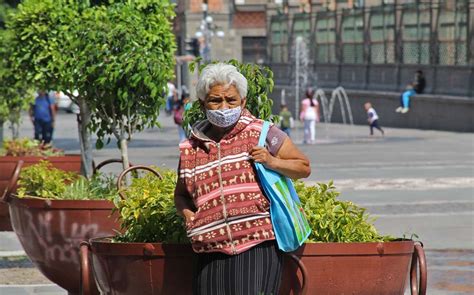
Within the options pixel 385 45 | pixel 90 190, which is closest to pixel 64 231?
pixel 90 190

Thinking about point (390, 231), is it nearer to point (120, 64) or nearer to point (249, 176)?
point (120, 64)

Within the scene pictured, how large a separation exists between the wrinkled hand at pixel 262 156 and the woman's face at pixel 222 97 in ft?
0.74

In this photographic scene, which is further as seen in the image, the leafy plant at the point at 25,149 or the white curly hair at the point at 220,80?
the leafy plant at the point at 25,149

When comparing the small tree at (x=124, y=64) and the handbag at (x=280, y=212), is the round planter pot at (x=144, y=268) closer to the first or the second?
the handbag at (x=280, y=212)

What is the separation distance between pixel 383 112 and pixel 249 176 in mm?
43568

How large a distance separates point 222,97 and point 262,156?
324 mm

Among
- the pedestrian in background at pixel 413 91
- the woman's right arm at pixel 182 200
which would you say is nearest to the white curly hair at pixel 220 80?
the woman's right arm at pixel 182 200

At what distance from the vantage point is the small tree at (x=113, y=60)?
1130cm

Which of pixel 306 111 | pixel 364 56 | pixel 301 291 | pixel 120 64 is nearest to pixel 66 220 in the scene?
pixel 120 64

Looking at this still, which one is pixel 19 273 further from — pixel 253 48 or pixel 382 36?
pixel 253 48

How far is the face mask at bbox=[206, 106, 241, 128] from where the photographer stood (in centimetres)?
623

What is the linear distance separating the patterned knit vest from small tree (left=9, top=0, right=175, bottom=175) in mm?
4887

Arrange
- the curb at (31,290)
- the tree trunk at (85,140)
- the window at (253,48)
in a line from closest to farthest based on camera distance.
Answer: the curb at (31,290) → the tree trunk at (85,140) → the window at (253,48)

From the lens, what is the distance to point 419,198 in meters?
19.8
